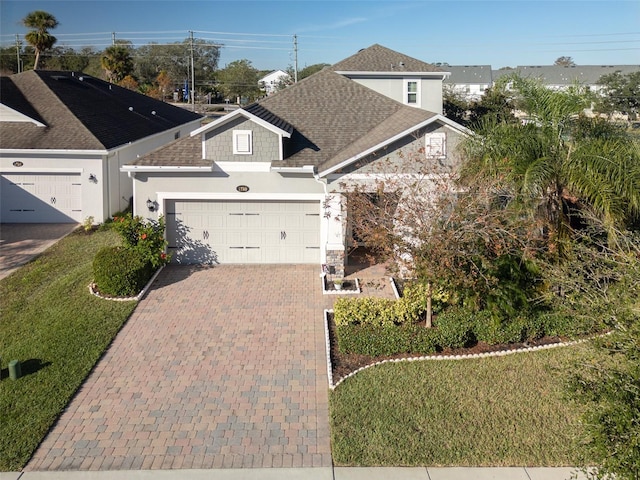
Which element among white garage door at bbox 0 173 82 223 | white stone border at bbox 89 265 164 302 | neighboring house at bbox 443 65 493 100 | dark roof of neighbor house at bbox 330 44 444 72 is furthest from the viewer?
neighboring house at bbox 443 65 493 100

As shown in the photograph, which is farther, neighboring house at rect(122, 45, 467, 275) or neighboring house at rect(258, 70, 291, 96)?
neighboring house at rect(258, 70, 291, 96)

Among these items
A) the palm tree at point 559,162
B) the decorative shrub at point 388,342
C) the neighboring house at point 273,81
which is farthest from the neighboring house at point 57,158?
the neighboring house at point 273,81

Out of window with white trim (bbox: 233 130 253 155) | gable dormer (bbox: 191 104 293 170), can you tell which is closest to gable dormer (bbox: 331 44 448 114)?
gable dormer (bbox: 191 104 293 170)

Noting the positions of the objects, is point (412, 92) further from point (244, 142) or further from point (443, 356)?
point (443, 356)

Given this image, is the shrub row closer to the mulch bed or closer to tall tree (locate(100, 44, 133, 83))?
the mulch bed

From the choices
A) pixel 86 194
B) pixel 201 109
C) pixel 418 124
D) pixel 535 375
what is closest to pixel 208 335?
pixel 535 375

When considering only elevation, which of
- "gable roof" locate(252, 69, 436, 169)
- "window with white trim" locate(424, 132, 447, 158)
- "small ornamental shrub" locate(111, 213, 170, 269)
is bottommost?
"small ornamental shrub" locate(111, 213, 170, 269)

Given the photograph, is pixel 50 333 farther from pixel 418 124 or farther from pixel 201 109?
pixel 201 109
